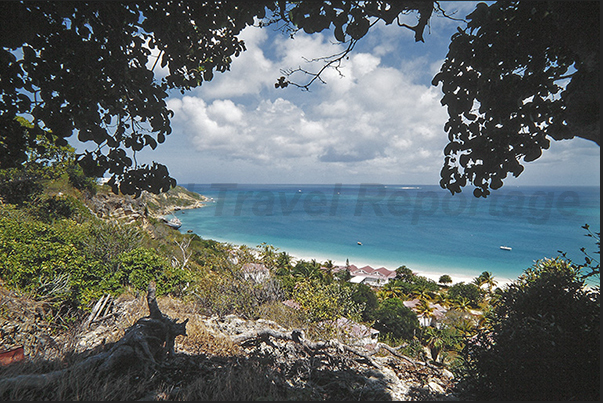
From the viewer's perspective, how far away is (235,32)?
3.02m

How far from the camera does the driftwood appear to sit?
2936 millimetres

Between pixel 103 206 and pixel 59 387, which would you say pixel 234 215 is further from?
pixel 59 387

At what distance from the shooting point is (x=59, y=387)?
2.86m

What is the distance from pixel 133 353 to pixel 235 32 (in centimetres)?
439

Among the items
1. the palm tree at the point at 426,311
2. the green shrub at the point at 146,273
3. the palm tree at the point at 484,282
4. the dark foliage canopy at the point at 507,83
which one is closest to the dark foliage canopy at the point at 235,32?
the dark foliage canopy at the point at 507,83

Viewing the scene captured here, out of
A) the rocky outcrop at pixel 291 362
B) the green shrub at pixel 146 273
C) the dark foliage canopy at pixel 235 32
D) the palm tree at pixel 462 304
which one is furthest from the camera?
the palm tree at pixel 462 304

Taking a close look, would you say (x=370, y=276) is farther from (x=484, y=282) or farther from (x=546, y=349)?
(x=546, y=349)

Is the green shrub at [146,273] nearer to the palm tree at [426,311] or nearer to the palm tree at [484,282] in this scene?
the palm tree at [426,311]

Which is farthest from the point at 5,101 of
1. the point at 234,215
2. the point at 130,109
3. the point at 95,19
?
the point at 234,215

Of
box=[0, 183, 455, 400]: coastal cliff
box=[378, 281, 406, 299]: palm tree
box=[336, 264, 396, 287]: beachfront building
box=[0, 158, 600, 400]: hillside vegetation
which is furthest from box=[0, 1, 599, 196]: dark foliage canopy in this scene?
box=[336, 264, 396, 287]: beachfront building

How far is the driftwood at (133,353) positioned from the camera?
2.94 metres

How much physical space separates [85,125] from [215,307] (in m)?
7.67

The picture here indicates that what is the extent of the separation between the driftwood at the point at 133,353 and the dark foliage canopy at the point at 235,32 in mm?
2400

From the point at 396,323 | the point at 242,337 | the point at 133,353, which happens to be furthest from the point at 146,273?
the point at 396,323
